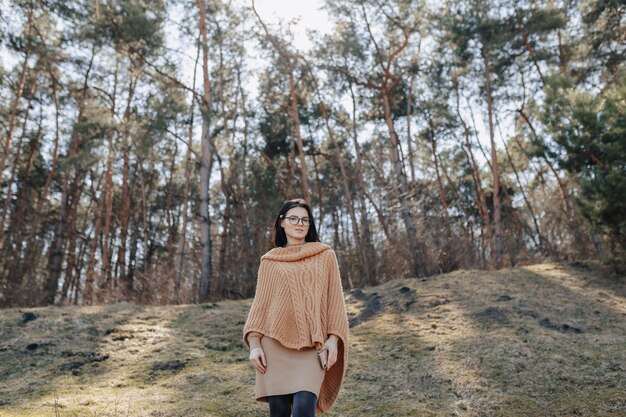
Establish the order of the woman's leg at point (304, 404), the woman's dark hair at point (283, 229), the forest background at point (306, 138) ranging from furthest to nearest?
the forest background at point (306, 138) → the woman's dark hair at point (283, 229) → the woman's leg at point (304, 404)

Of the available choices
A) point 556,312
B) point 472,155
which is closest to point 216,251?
point 472,155

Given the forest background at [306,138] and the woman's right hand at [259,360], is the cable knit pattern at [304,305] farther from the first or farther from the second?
the forest background at [306,138]

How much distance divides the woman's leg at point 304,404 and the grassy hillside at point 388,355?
2310mm

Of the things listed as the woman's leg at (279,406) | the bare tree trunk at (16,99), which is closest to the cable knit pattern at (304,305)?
the woman's leg at (279,406)

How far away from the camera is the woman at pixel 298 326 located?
96.9 inches

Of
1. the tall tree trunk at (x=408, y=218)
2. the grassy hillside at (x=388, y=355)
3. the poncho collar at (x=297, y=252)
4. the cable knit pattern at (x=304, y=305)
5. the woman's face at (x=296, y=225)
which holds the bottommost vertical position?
the grassy hillside at (x=388, y=355)

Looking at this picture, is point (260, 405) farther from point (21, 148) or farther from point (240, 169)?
point (21, 148)

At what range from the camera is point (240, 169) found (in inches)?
640

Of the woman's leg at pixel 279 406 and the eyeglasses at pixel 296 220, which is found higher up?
the eyeglasses at pixel 296 220

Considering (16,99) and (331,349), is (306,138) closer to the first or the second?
(16,99)

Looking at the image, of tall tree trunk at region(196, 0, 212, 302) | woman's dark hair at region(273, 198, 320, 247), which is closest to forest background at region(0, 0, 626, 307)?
tall tree trunk at region(196, 0, 212, 302)

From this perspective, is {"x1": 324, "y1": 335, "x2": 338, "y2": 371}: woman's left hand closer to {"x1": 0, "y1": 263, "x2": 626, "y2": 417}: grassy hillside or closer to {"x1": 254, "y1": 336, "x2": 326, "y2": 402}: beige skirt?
{"x1": 254, "y1": 336, "x2": 326, "y2": 402}: beige skirt

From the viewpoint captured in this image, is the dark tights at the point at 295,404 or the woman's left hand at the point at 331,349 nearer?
the dark tights at the point at 295,404

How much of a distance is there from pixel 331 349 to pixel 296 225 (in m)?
0.69
